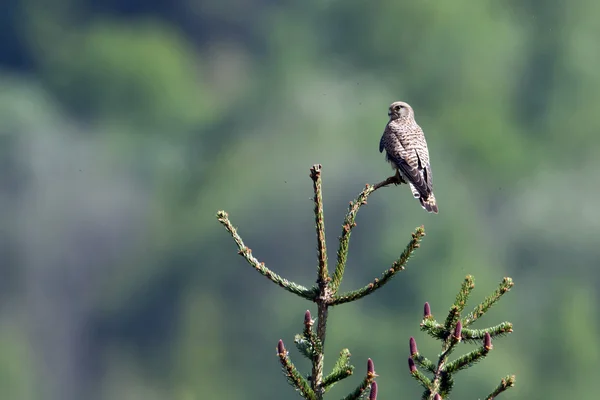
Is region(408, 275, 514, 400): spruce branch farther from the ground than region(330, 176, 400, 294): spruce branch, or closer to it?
closer to it

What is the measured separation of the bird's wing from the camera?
11.1m

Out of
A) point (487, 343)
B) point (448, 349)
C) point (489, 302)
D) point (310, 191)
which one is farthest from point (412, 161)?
point (310, 191)

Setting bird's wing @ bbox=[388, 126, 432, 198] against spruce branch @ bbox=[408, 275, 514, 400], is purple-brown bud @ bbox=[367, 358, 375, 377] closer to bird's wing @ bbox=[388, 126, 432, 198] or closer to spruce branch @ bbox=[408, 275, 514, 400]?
spruce branch @ bbox=[408, 275, 514, 400]

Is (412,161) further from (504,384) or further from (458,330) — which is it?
(504,384)

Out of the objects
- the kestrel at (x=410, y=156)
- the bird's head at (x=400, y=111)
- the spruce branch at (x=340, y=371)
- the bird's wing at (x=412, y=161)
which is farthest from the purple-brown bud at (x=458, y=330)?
the bird's head at (x=400, y=111)

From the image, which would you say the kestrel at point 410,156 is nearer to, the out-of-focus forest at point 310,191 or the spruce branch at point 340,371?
the spruce branch at point 340,371

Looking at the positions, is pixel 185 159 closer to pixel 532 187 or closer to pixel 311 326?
pixel 532 187

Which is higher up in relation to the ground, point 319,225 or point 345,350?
point 319,225

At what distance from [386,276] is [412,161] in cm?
587

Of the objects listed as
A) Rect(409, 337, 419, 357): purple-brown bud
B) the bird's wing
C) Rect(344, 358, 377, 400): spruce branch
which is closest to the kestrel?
the bird's wing

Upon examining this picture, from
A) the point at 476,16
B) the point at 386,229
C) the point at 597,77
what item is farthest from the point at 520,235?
the point at 476,16

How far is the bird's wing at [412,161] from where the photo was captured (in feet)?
36.6

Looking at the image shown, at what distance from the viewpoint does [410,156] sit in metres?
12.0

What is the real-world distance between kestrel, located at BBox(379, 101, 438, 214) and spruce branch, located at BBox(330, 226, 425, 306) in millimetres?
4404
